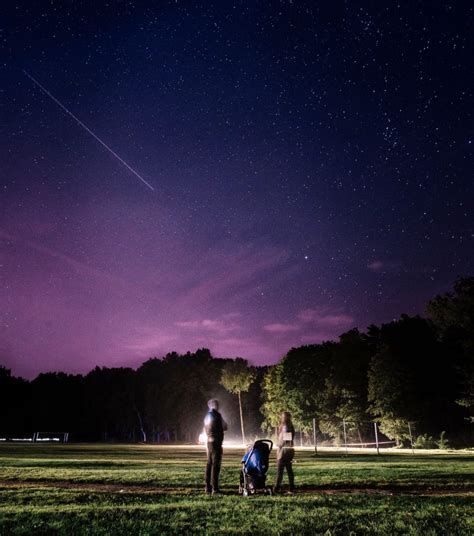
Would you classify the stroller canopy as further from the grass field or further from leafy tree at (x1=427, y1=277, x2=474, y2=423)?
leafy tree at (x1=427, y1=277, x2=474, y2=423)

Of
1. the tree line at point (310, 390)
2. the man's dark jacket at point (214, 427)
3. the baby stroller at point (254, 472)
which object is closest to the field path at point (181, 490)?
the baby stroller at point (254, 472)

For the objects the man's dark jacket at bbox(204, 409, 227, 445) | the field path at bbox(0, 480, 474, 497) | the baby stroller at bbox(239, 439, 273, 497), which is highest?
the man's dark jacket at bbox(204, 409, 227, 445)

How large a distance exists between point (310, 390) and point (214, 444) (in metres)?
72.5

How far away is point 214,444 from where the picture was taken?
500 inches

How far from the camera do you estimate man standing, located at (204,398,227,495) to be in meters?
12.5

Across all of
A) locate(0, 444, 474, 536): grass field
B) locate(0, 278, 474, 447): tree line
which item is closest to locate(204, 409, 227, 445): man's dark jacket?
locate(0, 444, 474, 536): grass field

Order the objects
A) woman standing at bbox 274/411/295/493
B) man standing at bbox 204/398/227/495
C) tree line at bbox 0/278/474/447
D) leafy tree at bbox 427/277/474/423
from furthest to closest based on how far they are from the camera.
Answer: tree line at bbox 0/278/474/447 → leafy tree at bbox 427/277/474/423 → woman standing at bbox 274/411/295/493 → man standing at bbox 204/398/227/495

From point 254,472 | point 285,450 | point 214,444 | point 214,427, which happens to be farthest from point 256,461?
point 285,450

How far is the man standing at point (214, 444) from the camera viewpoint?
493 inches

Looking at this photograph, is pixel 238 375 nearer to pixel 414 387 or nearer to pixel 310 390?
pixel 310 390

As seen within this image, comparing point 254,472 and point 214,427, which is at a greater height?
point 214,427

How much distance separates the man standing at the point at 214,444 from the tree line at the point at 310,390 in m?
38.2

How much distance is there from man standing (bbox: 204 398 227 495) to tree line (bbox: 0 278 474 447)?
3822cm

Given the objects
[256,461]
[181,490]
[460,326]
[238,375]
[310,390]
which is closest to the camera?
[256,461]
